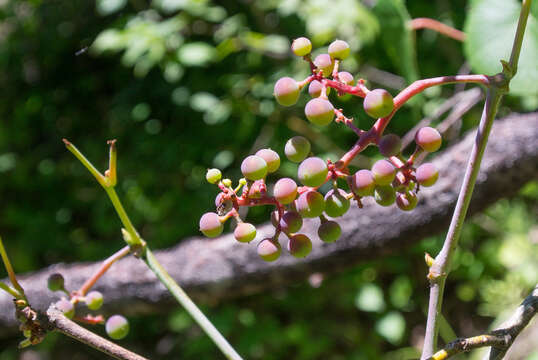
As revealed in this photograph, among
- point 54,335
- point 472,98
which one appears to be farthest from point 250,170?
point 54,335

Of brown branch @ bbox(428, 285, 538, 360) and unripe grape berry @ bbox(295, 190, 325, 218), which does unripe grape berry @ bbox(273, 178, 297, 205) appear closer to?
unripe grape berry @ bbox(295, 190, 325, 218)

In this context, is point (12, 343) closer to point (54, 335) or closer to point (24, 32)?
point (54, 335)

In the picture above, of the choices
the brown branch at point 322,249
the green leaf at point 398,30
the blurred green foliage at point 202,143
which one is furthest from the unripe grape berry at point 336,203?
the blurred green foliage at point 202,143

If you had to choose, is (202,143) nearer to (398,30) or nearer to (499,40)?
(398,30)

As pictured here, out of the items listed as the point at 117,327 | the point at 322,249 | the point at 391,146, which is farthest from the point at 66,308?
the point at 322,249

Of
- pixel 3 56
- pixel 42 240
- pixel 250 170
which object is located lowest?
pixel 42 240

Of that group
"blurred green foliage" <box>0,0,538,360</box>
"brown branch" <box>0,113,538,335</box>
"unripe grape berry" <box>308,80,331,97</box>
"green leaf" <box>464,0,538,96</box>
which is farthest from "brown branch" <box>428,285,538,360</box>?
"blurred green foliage" <box>0,0,538,360</box>
